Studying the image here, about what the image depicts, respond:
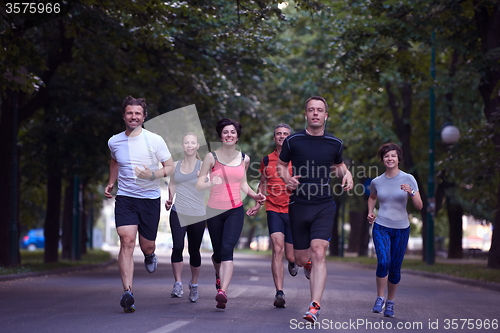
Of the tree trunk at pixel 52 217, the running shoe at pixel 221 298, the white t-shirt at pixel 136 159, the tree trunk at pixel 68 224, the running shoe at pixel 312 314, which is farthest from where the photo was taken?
the tree trunk at pixel 68 224

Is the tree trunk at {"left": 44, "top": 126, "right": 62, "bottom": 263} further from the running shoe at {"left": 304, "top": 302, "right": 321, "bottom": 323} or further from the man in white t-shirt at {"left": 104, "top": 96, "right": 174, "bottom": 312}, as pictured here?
the running shoe at {"left": 304, "top": 302, "right": 321, "bottom": 323}

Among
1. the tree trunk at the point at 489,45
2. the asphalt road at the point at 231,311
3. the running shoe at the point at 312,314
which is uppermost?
the tree trunk at the point at 489,45

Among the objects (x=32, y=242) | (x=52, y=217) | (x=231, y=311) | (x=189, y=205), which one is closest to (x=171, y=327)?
(x=231, y=311)

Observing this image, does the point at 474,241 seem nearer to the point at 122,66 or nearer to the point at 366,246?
the point at 366,246

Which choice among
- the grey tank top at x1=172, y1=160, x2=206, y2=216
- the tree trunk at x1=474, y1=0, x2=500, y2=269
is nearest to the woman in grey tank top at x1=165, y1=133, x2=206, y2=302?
the grey tank top at x1=172, y1=160, x2=206, y2=216

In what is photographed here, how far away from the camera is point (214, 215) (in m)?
9.44

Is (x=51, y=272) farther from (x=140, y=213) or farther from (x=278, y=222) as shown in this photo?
(x=140, y=213)

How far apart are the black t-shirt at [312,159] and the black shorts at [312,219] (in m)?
0.08

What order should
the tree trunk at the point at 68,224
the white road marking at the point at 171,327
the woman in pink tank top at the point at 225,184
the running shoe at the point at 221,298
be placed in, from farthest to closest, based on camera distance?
the tree trunk at the point at 68,224 → the woman in pink tank top at the point at 225,184 → the running shoe at the point at 221,298 → the white road marking at the point at 171,327

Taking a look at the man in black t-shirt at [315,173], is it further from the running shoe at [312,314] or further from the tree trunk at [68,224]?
the tree trunk at [68,224]

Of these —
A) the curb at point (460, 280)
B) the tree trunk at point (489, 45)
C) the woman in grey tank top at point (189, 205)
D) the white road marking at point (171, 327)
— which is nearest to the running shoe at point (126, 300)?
the white road marking at point (171, 327)

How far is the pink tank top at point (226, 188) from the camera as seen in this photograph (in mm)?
9383

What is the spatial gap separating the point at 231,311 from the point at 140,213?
1.47 m

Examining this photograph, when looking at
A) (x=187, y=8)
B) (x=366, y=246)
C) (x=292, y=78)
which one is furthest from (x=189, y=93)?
(x=366, y=246)
